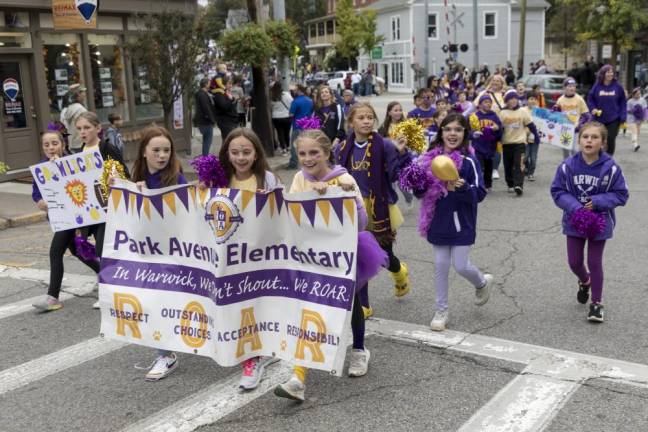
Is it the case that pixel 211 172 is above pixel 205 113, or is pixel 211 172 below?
below

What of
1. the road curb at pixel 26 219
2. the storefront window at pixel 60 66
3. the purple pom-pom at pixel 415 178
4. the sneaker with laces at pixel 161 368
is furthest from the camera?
the storefront window at pixel 60 66

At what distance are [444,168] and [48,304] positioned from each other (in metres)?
3.71

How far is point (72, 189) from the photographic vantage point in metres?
6.25

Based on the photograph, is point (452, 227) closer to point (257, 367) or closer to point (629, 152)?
point (257, 367)

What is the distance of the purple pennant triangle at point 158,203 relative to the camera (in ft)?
14.7

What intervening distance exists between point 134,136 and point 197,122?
2.31 metres

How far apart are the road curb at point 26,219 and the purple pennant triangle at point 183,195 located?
6938 mm

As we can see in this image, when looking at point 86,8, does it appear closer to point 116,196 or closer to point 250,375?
point 116,196

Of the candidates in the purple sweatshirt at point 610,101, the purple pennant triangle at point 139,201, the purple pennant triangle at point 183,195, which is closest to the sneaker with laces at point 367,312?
the purple pennant triangle at point 183,195

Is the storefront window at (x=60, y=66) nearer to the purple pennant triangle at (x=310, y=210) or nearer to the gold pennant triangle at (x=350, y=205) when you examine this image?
the purple pennant triangle at (x=310, y=210)

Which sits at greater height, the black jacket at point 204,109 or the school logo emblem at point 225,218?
the black jacket at point 204,109

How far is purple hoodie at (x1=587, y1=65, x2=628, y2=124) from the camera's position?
12953 mm

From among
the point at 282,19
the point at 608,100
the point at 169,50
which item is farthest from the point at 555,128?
the point at 169,50

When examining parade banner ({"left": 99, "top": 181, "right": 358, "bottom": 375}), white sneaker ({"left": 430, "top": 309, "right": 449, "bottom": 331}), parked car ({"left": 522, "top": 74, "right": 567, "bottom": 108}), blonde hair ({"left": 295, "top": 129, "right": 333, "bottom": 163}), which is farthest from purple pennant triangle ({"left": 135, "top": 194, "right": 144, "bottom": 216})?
parked car ({"left": 522, "top": 74, "right": 567, "bottom": 108})
